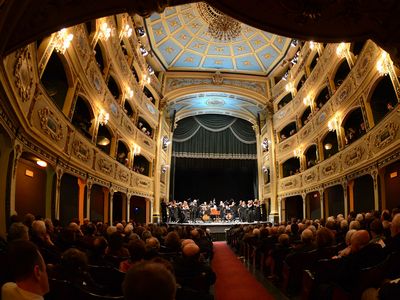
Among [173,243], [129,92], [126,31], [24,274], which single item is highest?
[126,31]

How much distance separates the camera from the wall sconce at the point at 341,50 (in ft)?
45.1

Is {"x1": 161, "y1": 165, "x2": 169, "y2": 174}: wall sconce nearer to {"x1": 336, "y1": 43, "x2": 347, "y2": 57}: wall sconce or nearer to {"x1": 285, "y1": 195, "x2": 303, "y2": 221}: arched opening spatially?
{"x1": 285, "y1": 195, "x2": 303, "y2": 221}: arched opening

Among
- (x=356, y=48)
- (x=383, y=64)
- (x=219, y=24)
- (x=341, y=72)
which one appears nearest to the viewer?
(x=383, y=64)

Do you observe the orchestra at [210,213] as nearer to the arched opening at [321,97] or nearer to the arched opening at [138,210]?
the arched opening at [138,210]

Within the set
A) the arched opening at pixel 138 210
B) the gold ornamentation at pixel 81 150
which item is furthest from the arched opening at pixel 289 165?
the gold ornamentation at pixel 81 150

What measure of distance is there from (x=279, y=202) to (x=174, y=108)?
10.1m

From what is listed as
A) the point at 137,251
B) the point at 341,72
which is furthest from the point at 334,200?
the point at 137,251

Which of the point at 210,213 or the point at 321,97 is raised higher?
the point at 321,97

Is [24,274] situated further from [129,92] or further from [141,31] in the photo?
[141,31]

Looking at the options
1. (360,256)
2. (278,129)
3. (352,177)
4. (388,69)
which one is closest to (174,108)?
(278,129)

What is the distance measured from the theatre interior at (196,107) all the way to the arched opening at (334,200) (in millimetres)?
99

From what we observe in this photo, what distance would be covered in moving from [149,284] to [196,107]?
25.6 meters

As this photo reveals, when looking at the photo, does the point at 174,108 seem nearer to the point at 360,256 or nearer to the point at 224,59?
the point at 224,59

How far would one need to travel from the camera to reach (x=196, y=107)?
26.6m
